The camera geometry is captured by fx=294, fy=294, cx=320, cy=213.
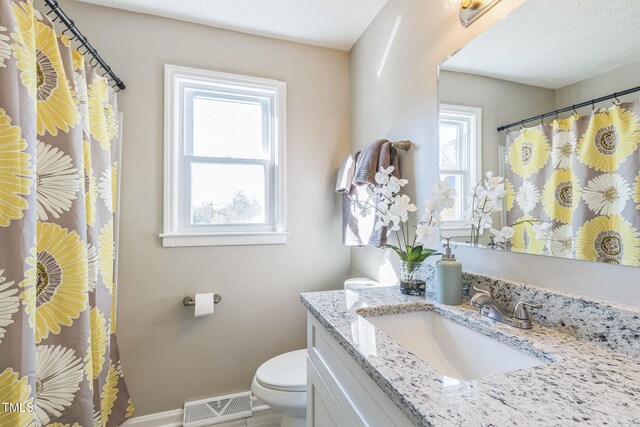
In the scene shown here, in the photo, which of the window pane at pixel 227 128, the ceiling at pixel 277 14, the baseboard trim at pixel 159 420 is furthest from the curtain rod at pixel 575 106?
the baseboard trim at pixel 159 420

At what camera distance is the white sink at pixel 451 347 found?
74cm

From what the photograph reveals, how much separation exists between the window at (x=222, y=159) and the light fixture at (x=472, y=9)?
1100 mm

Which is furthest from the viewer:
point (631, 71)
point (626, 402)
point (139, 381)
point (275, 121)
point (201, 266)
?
point (275, 121)

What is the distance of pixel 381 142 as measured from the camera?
1459 millimetres

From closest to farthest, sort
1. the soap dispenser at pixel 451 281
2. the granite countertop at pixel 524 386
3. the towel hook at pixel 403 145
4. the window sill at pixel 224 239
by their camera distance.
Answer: the granite countertop at pixel 524 386 → the soap dispenser at pixel 451 281 → the towel hook at pixel 403 145 → the window sill at pixel 224 239

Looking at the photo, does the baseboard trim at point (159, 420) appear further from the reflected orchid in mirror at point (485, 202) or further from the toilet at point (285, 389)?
the reflected orchid in mirror at point (485, 202)

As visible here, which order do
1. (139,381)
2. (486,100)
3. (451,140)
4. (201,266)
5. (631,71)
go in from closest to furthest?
(631,71), (486,100), (451,140), (139,381), (201,266)

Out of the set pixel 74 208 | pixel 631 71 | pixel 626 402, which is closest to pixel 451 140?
pixel 631 71

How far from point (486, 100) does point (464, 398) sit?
937 mm

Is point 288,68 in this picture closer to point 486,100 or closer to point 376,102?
point 376,102

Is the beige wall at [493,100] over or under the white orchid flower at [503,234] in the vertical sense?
over

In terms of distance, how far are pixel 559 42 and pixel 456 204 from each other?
55 cm

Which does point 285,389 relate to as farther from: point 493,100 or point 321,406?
point 493,100

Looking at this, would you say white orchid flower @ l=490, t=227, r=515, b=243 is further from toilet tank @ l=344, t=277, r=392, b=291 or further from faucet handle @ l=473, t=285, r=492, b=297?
toilet tank @ l=344, t=277, r=392, b=291
